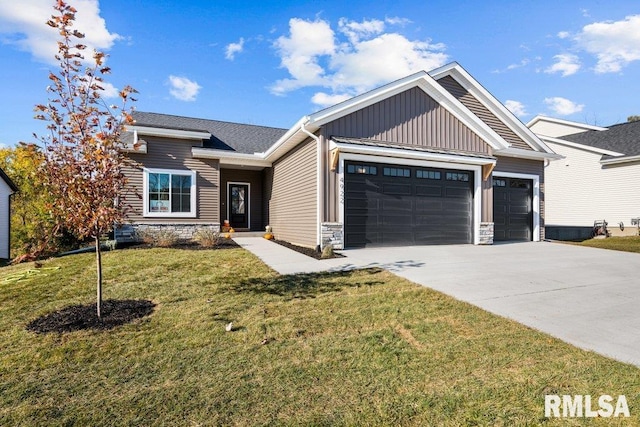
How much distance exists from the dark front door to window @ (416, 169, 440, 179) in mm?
8406

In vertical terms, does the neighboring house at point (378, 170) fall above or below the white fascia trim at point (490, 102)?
below

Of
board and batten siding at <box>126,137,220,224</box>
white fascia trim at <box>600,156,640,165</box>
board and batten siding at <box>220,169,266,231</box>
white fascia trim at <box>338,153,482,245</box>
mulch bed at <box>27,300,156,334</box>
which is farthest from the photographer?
white fascia trim at <box>600,156,640,165</box>

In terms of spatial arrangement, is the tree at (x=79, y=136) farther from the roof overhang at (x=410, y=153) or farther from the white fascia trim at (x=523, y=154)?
the white fascia trim at (x=523, y=154)

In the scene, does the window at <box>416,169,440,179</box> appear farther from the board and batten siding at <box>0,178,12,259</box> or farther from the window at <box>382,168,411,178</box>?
the board and batten siding at <box>0,178,12,259</box>

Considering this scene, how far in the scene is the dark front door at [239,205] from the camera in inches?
606

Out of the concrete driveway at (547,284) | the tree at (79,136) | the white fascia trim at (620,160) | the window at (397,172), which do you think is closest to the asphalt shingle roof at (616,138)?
the white fascia trim at (620,160)

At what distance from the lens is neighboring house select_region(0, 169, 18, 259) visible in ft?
49.2

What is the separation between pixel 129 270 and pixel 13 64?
19.6 feet

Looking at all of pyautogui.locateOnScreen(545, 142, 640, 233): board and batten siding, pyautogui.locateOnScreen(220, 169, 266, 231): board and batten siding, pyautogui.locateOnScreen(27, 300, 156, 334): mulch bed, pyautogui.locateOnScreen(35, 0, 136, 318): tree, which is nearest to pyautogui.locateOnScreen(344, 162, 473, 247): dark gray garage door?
pyautogui.locateOnScreen(27, 300, 156, 334): mulch bed

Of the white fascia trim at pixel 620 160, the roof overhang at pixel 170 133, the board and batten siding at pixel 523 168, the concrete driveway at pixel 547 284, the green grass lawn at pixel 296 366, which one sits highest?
the roof overhang at pixel 170 133

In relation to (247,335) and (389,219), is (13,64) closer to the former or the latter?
(247,335)

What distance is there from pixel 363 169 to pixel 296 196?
263cm

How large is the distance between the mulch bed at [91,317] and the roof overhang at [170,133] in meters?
8.51

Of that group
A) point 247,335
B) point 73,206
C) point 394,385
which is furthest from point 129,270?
point 394,385
